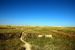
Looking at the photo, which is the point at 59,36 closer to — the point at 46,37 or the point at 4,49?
the point at 46,37

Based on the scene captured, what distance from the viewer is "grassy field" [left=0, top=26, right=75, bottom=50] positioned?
11727 millimetres

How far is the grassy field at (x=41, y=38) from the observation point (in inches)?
462

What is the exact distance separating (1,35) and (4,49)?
3.35 m

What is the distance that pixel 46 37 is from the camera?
44.8 feet

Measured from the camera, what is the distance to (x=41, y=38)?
519 inches

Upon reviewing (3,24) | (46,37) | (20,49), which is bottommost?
(20,49)

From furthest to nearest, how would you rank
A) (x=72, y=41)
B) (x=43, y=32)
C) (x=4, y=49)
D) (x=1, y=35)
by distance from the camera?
(x=1, y=35)
(x=43, y=32)
(x=72, y=41)
(x=4, y=49)

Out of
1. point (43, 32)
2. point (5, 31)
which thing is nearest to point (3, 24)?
point (5, 31)

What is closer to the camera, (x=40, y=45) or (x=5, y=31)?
(x=40, y=45)

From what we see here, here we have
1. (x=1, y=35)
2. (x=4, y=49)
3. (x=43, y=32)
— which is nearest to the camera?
(x=4, y=49)

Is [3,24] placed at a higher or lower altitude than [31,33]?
higher

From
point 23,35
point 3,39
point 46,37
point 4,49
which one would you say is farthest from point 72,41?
point 3,39

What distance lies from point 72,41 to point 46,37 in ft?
9.63

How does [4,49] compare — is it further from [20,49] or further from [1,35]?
[1,35]
